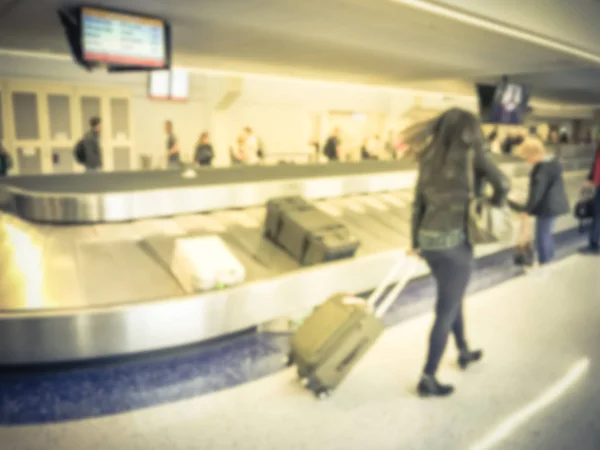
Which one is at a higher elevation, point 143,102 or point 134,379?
point 143,102

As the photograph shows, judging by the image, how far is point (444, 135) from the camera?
239cm

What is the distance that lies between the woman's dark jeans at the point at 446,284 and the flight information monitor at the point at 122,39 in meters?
3.99

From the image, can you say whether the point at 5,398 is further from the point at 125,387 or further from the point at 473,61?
the point at 473,61

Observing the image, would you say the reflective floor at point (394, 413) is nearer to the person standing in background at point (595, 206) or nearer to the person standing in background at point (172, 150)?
the person standing in background at point (595, 206)

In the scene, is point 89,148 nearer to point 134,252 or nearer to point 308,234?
point 134,252

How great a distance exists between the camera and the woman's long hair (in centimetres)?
233

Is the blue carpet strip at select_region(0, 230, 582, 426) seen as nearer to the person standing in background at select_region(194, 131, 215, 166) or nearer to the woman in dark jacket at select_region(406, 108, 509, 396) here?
the woman in dark jacket at select_region(406, 108, 509, 396)

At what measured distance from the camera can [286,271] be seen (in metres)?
4.08

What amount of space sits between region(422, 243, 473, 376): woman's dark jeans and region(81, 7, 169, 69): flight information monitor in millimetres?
3986

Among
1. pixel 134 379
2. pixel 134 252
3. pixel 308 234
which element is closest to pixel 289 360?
pixel 134 379

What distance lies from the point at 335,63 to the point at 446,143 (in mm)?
6365

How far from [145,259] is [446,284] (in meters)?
2.54

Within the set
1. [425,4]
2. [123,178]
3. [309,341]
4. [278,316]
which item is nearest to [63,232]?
[123,178]

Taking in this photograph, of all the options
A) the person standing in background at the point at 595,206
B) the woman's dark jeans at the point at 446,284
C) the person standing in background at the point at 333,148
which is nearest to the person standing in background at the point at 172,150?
the person standing in background at the point at 333,148
